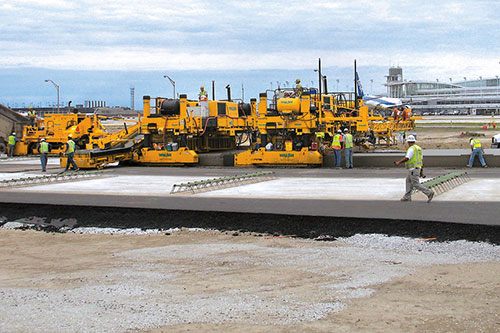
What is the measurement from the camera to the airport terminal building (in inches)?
6324

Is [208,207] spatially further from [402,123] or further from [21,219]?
[402,123]

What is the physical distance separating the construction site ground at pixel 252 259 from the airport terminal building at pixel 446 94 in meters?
136

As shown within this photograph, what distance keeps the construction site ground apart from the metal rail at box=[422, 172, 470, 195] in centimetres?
43

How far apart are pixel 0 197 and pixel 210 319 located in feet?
34.1

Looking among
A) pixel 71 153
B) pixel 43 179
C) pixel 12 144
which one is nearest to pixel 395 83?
pixel 12 144

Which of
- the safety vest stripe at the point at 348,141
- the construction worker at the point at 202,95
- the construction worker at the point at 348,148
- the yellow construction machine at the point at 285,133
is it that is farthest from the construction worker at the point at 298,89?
the construction worker at the point at 202,95

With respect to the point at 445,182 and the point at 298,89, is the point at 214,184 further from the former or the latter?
the point at 298,89

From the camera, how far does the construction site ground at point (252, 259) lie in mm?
6582

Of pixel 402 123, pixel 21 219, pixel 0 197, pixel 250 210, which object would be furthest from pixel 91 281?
pixel 402 123

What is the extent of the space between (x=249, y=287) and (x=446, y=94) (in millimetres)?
181300

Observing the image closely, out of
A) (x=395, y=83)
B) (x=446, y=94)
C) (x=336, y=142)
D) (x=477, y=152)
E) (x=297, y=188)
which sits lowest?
(x=297, y=188)

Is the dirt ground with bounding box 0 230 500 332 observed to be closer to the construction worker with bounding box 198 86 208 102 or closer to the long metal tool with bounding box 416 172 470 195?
the long metal tool with bounding box 416 172 470 195

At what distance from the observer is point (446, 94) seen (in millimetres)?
177875

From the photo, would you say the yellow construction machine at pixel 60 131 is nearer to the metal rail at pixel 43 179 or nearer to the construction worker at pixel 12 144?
the construction worker at pixel 12 144
